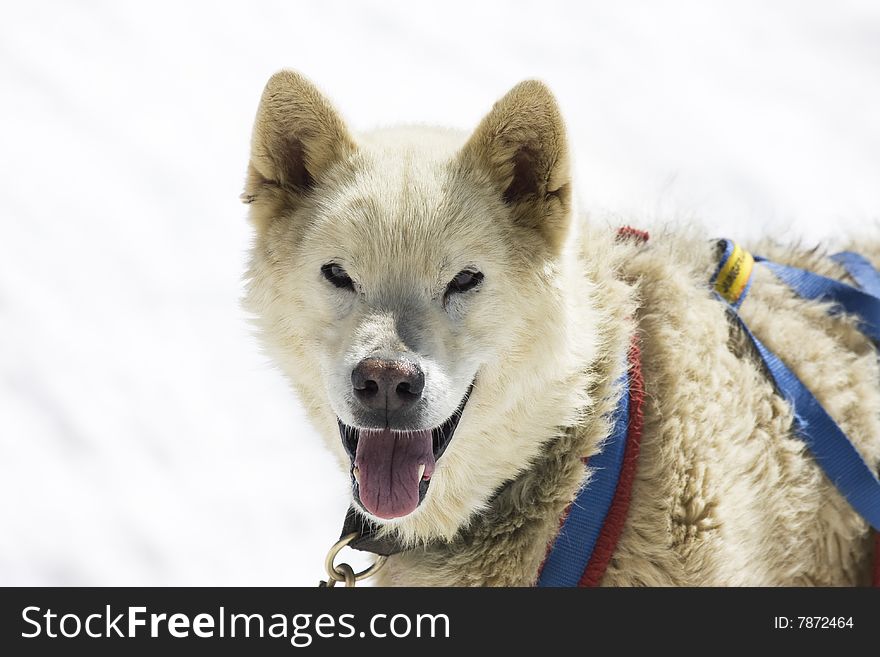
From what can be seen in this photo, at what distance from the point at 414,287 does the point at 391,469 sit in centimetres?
59

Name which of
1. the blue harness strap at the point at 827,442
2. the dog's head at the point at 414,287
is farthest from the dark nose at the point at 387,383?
the blue harness strap at the point at 827,442

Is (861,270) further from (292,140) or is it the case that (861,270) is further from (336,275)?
(292,140)

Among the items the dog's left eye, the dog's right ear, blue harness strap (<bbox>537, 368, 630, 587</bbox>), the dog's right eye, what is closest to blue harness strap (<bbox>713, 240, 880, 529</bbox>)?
blue harness strap (<bbox>537, 368, 630, 587</bbox>)

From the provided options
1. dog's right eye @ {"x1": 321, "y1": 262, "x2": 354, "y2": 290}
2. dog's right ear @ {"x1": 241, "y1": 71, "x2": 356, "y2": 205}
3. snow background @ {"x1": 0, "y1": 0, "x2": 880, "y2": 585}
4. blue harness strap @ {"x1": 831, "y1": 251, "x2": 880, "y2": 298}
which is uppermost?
dog's right ear @ {"x1": 241, "y1": 71, "x2": 356, "y2": 205}

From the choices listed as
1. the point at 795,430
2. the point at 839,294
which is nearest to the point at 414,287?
the point at 795,430

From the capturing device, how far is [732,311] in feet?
11.7

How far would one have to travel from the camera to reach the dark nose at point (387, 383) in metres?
2.88

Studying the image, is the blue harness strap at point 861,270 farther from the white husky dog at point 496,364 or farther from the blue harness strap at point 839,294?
the white husky dog at point 496,364

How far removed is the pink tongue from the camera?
3.03m

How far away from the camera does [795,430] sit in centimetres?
345


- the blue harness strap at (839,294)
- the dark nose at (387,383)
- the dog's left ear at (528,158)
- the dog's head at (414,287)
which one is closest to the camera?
the dark nose at (387,383)

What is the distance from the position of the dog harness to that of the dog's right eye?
3.31 feet

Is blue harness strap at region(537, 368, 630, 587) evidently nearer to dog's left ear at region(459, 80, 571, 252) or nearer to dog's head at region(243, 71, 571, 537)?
dog's head at region(243, 71, 571, 537)

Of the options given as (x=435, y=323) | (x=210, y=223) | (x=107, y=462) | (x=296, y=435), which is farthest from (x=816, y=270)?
(x=210, y=223)
